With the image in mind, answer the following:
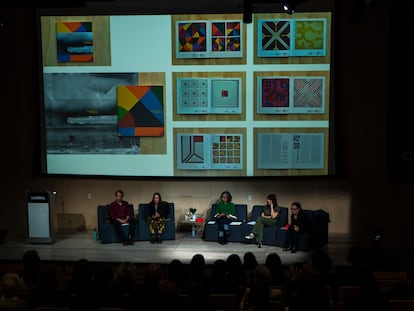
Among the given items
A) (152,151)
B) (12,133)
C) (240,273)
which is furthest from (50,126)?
(240,273)

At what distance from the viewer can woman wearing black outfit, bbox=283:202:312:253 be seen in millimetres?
9320

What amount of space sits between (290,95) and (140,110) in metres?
2.76

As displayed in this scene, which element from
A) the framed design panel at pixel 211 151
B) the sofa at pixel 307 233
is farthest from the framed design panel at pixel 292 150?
the sofa at pixel 307 233

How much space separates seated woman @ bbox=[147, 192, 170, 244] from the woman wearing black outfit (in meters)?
2.18

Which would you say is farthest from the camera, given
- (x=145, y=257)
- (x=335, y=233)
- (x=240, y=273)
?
(x=335, y=233)

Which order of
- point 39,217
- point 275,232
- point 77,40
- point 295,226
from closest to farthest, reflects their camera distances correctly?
1. point 295,226
2. point 275,232
3. point 39,217
4. point 77,40

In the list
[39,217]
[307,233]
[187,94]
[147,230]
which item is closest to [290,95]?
[187,94]

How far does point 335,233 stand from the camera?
10461 millimetres

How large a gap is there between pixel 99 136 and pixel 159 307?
6.60 metres

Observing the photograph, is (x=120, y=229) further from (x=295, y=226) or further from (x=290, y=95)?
(x=290, y=95)

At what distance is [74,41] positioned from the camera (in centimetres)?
1052

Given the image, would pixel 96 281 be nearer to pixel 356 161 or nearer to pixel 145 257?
pixel 145 257

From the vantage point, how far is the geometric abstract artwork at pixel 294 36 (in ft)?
32.9

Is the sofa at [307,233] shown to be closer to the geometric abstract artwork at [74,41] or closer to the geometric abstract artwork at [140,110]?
the geometric abstract artwork at [140,110]
